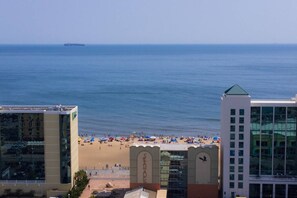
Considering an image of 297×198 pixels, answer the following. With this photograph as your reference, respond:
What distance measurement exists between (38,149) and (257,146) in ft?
61.4

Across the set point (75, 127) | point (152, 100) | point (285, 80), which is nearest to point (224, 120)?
point (75, 127)

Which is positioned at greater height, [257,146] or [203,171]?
[257,146]

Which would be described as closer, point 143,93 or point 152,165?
point 152,165

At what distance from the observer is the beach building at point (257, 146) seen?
3978 cm

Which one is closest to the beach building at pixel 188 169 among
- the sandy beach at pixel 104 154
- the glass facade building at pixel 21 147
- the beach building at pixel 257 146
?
the beach building at pixel 257 146

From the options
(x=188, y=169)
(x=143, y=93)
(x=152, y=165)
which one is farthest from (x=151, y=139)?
(x=143, y=93)

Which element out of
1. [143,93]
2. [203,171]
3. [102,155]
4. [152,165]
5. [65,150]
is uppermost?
[143,93]

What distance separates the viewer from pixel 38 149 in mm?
43594

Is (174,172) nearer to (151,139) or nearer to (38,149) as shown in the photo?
(38,149)

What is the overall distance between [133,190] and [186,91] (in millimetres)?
75129

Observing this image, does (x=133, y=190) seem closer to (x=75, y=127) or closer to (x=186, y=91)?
(x=75, y=127)

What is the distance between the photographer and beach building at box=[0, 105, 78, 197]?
4278 cm

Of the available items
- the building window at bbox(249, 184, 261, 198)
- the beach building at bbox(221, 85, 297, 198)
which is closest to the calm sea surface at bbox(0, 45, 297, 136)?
the beach building at bbox(221, 85, 297, 198)

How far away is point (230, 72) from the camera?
155 metres
